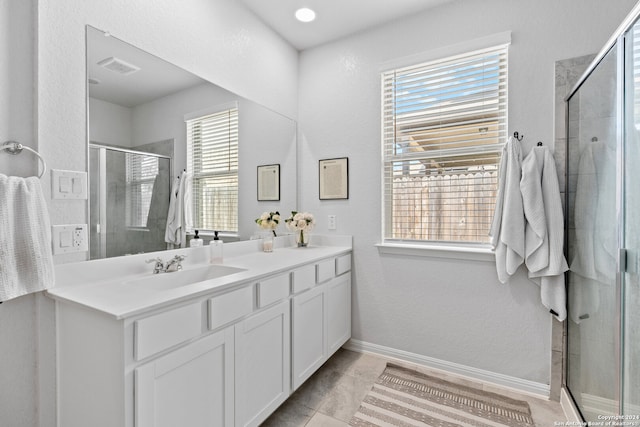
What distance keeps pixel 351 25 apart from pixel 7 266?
2.59 metres

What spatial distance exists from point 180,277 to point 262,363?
621mm

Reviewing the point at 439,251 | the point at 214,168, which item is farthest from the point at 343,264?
the point at 214,168

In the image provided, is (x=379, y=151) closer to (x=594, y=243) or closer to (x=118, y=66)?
(x=594, y=243)

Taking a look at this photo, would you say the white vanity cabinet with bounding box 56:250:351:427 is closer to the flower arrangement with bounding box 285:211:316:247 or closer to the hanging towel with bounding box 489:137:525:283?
the flower arrangement with bounding box 285:211:316:247

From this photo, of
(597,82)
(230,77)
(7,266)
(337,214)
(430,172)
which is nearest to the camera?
(7,266)

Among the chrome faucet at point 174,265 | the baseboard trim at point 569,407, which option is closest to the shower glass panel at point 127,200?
the chrome faucet at point 174,265

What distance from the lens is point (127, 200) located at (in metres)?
1.55

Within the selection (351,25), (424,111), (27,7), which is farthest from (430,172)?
(27,7)

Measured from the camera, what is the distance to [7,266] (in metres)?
1.06

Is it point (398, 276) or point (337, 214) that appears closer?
point (398, 276)

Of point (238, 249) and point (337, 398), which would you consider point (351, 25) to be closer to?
point (238, 249)

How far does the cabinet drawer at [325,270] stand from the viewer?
6.87 feet

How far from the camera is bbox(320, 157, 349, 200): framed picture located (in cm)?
260

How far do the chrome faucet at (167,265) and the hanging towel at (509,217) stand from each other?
194 centimetres
